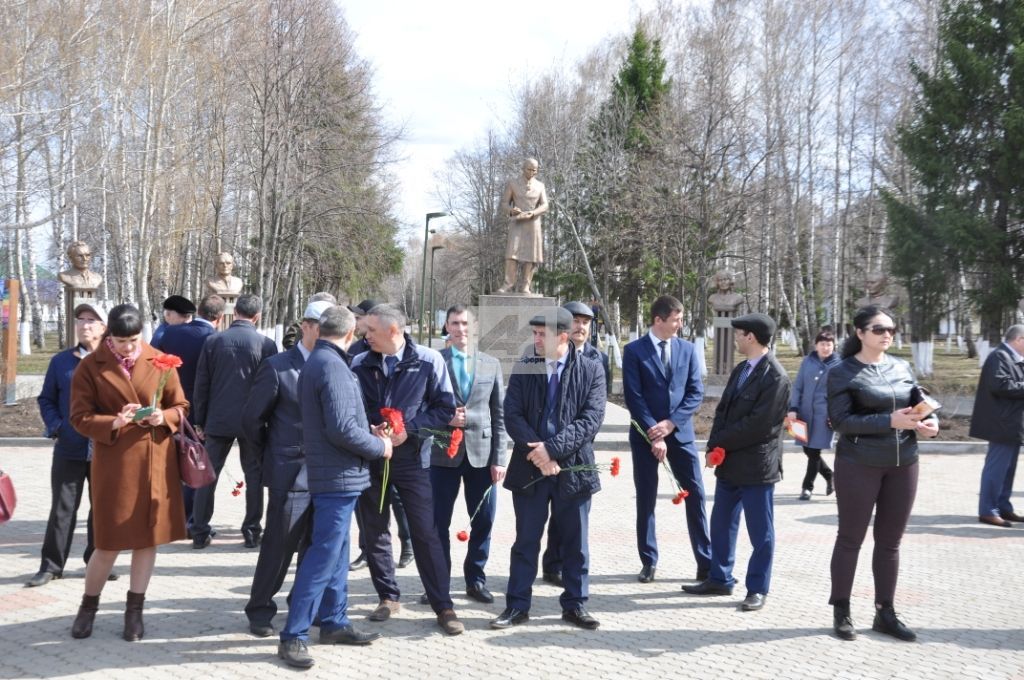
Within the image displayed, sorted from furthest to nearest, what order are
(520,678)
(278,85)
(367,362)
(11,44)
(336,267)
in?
(336,267), (278,85), (11,44), (367,362), (520,678)

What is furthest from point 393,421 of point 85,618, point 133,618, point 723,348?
point 723,348

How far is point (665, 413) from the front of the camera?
661 cm

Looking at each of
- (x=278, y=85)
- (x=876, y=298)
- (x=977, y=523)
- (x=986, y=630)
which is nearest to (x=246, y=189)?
(x=278, y=85)

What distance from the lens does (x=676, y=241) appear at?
28.2 m

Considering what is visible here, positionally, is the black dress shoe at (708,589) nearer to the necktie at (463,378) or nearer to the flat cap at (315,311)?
the necktie at (463,378)

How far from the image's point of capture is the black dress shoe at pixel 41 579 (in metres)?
6.07

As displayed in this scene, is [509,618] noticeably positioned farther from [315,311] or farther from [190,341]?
[190,341]

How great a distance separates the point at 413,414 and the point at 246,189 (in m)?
30.3

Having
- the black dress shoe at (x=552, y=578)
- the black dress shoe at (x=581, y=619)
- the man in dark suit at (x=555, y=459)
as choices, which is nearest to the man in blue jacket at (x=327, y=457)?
the man in dark suit at (x=555, y=459)

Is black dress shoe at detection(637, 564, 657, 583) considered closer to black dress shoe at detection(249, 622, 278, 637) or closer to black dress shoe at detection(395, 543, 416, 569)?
black dress shoe at detection(395, 543, 416, 569)

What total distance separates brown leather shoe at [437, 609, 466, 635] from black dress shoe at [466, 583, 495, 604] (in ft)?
2.10

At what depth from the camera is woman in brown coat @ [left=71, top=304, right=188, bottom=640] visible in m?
4.94

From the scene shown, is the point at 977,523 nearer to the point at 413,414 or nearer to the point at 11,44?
the point at 413,414

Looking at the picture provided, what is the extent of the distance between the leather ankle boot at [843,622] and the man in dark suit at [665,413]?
49.7 inches
